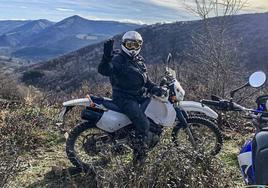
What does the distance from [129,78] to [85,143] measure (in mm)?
1052

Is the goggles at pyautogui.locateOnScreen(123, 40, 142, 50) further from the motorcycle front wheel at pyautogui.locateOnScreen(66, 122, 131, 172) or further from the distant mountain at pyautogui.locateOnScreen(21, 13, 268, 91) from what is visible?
the distant mountain at pyautogui.locateOnScreen(21, 13, 268, 91)

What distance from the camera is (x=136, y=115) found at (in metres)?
5.68

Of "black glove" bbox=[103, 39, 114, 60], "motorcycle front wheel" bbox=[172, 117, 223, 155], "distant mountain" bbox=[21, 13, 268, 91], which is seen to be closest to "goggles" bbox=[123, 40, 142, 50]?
"black glove" bbox=[103, 39, 114, 60]

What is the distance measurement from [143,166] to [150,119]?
149 centimetres

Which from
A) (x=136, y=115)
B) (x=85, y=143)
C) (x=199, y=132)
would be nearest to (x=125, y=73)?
(x=136, y=115)

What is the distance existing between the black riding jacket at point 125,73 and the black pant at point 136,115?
0.13m

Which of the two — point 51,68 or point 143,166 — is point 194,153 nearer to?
point 143,166

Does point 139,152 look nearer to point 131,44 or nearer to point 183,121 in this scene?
point 183,121

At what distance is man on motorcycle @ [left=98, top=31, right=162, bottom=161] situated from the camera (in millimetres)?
5688

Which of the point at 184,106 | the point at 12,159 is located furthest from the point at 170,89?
the point at 12,159

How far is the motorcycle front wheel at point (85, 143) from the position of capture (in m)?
5.88

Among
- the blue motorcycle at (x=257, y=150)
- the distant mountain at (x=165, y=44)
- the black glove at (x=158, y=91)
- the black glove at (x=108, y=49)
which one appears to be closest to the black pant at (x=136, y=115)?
the black glove at (x=158, y=91)

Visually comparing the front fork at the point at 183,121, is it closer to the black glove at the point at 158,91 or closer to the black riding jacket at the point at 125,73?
the black glove at the point at 158,91

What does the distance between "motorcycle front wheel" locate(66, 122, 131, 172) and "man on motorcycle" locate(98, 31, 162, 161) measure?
0.48 metres
